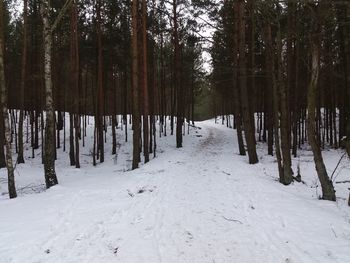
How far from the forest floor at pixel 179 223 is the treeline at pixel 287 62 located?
5.85 feet

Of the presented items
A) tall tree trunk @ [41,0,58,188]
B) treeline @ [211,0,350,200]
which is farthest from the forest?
tall tree trunk @ [41,0,58,188]

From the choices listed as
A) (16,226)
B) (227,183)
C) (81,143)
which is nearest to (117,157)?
(81,143)

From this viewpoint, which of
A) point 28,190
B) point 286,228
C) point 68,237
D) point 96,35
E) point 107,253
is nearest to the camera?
point 107,253

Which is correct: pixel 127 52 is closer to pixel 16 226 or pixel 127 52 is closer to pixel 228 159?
pixel 228 159

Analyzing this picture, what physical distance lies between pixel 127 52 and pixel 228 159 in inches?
382

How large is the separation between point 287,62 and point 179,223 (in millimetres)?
13789

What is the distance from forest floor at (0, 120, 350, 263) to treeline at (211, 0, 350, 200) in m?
1.78

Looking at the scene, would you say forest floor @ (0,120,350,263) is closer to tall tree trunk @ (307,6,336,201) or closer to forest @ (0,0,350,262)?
tall tree trunk @ (307,6,336,201)

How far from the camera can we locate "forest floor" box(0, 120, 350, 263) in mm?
5996

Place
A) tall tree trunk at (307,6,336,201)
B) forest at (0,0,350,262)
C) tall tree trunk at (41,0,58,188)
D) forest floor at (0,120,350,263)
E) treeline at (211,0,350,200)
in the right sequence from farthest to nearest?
1. forest at (0,0,350,262)
2. tall tree trunk at (41,0,58,188)
3. treeline at (211,0,350,200)
4. tall tree trunk at (307,6,336,201)
5. forest floor at (0,120,350,263)

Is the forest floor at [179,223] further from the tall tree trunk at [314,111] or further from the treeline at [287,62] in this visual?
the treeline at [287,62]

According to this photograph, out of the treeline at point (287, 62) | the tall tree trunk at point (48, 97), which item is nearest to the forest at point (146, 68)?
the treeline at point (287, 62)

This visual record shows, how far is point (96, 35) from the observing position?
2289 cm

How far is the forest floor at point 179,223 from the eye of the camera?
5996mm
